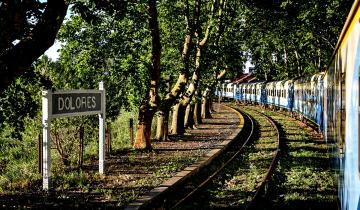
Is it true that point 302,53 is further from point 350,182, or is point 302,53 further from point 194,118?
point 350,182

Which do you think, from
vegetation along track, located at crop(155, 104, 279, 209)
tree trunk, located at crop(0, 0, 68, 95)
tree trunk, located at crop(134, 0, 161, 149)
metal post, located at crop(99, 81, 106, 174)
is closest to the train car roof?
vegetation along track, located at crop(155, 104, 279, 209)

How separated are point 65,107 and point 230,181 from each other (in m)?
4.21

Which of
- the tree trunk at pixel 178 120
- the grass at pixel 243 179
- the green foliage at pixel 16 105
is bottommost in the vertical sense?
the grass at pixel 243 179

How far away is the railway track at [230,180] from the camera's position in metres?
9.46

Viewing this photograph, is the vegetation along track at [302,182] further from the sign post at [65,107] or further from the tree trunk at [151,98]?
the tree trunk at [151,98]

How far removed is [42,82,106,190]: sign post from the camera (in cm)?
951

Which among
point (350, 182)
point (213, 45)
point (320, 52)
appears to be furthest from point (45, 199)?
point (320, 52)

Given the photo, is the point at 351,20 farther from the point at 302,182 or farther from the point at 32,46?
the point at 302,182

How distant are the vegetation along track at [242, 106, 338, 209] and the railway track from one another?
0.25 m

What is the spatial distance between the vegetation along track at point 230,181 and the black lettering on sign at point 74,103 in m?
2.69

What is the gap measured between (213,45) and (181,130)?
4.72 metres

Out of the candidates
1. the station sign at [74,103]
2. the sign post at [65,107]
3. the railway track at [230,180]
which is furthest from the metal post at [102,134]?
the railway track at [230,180]

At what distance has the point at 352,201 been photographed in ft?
15.9

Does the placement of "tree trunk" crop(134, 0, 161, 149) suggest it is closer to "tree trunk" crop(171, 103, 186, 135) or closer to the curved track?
the curved track
